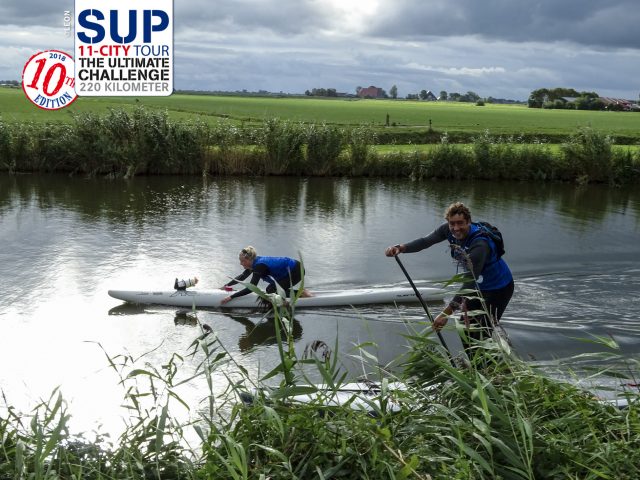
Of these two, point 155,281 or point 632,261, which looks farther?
point 632,261

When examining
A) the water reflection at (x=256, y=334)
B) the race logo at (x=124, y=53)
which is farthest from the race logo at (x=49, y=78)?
the water reflection at (x=256, y=334)

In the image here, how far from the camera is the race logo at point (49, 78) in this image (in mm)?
20188

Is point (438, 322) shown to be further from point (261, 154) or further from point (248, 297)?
point (261, 154)

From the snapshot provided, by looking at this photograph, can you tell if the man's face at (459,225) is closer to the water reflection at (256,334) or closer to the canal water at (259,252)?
the canal water at (259,252)

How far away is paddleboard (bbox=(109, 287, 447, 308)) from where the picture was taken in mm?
11398

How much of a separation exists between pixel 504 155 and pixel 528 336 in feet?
54.7

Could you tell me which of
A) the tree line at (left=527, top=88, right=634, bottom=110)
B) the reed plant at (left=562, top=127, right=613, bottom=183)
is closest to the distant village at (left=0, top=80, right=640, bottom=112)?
the tree line at (left=527, top=88, right=634, bottom=110)

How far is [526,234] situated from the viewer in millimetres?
17016

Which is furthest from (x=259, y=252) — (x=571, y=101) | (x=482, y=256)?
(x=571, y=101)

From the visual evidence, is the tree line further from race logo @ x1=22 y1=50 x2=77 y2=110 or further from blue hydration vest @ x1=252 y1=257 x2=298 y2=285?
blue hydration vest @ x1=252 y1=257 x2=298 y2=285

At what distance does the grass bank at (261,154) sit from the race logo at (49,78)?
1.33 metres

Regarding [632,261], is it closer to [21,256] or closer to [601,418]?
[601,418]

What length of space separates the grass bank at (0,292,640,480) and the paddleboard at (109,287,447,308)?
7190mm

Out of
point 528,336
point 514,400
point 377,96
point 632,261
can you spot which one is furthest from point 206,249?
point 377,96
